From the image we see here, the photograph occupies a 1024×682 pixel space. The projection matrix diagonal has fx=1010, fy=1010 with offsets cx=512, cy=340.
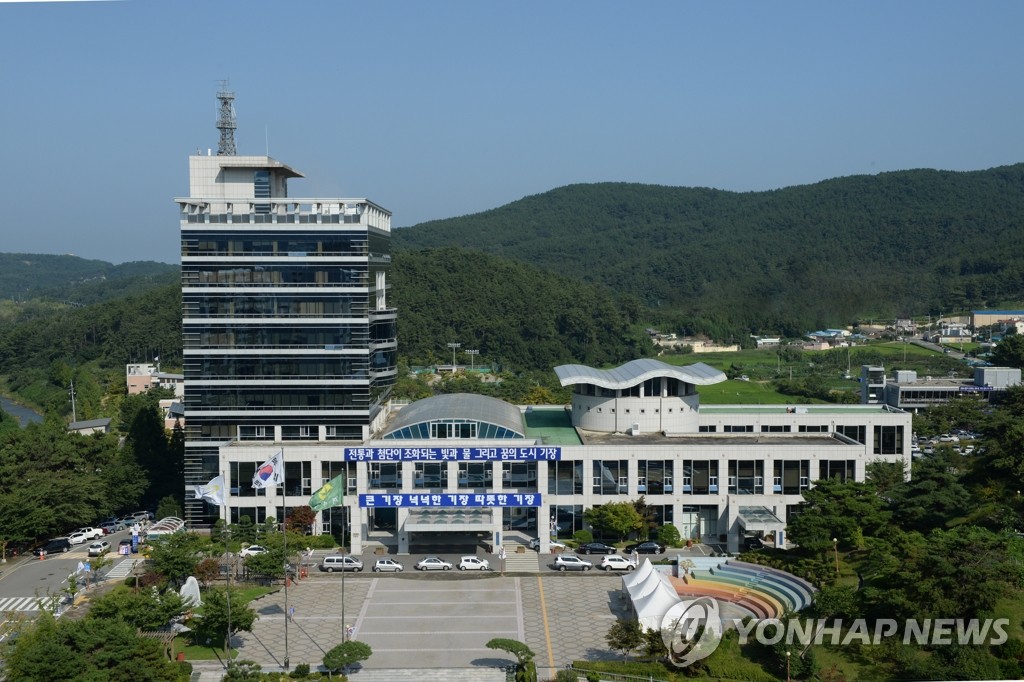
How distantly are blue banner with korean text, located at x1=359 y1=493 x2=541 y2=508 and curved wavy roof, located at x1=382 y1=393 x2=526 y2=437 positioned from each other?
274cm

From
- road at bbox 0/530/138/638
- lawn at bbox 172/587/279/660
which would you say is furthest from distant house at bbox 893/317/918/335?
lawn at bbox 172/587/279/660

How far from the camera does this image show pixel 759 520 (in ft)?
128

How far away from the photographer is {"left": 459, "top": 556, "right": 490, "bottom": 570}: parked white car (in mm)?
37969

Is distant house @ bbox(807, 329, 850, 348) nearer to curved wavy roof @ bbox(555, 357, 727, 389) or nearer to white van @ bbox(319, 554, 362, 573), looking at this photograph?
curved wavy roof @ bbox(555, 357, 727, 389)

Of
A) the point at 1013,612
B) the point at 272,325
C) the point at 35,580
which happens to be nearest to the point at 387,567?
the point at 272,325

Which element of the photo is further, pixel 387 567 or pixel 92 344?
pixel 92 344

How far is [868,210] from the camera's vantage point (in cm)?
17025

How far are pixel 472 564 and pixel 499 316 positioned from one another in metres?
82.4

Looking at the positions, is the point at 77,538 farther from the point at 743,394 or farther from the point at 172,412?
the point at 743,394

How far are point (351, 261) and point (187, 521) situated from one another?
519 inches

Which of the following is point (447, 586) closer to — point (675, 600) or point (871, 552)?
point (675, 600)

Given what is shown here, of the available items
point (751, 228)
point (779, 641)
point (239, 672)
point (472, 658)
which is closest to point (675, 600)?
point (779, 641)

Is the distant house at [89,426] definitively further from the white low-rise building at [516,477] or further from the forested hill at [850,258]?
the forested hill at [850,258]

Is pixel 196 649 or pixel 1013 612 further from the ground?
pixel 1013 612
